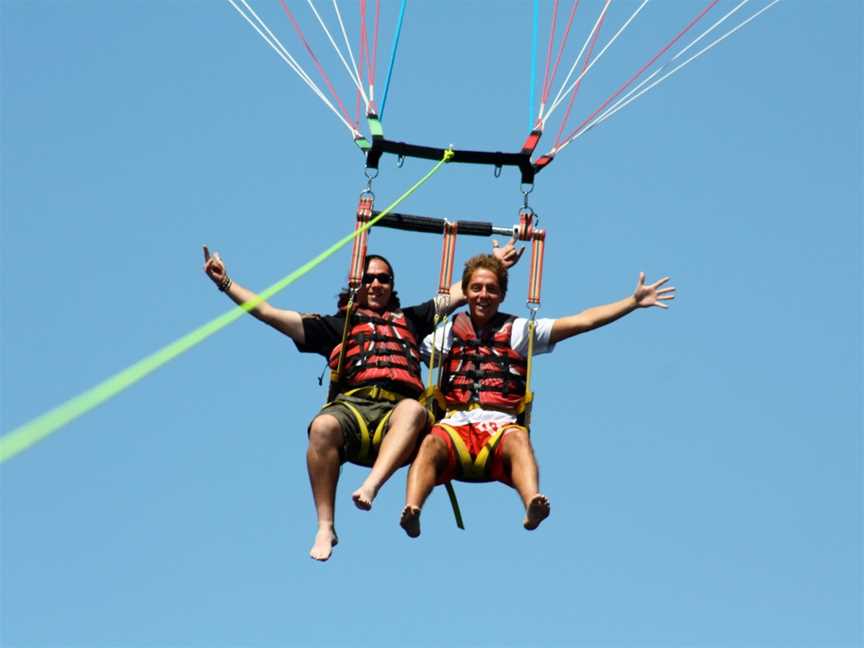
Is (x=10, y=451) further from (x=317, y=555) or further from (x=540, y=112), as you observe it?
(x=540, y=112)

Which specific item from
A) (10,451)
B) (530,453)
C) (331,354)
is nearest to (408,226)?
(331,354)

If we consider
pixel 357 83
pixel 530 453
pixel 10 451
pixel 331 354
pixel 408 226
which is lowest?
pixel 10 451

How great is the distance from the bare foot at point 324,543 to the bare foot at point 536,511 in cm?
100

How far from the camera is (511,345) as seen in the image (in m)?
7.98

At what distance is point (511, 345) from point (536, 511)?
3.86 ft

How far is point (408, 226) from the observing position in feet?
27.2

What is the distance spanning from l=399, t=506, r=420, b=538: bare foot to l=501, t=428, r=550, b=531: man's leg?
540mm

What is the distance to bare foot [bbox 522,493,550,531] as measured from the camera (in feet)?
23.3

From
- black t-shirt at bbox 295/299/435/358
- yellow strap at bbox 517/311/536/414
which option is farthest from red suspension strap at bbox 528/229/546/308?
black t-shirt at bbox 295/299/435/358

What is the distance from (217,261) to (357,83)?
148 centimetres

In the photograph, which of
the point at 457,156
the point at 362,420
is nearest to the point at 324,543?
the point at 362,420

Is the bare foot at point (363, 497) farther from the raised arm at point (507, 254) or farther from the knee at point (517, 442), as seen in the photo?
the raised arm at point (507, 254)

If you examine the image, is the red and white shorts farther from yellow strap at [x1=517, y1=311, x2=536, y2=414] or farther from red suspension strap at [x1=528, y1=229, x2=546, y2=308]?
red suspension strap at [x1=528, y1=229, x2=546, y2=308]

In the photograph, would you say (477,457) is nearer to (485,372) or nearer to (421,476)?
(421,476)
